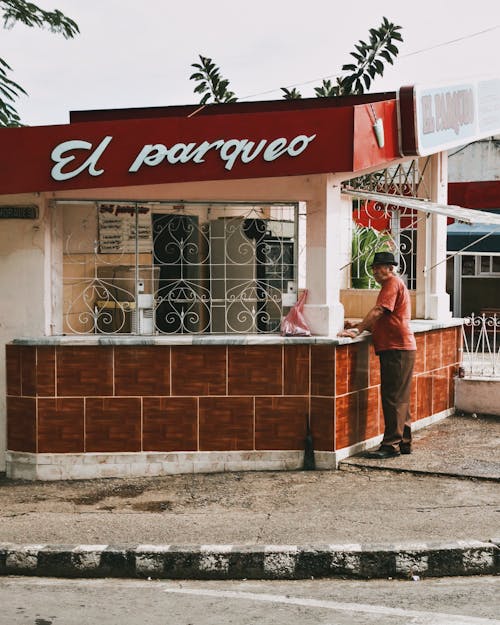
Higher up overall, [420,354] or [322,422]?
[420,354]

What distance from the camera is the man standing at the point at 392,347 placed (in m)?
8.72

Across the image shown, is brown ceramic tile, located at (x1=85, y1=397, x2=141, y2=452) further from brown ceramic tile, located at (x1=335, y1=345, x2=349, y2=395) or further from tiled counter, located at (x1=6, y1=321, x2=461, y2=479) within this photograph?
brown ceramic tile, located at (x1=335, y1=345, x2=349, y2=395)

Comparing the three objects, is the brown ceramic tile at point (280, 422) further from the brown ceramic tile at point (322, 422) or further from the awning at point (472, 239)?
the awning at point (472, 239)

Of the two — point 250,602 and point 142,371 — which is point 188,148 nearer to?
point 142,371

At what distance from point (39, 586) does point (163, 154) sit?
3.73 m

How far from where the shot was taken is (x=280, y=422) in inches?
335

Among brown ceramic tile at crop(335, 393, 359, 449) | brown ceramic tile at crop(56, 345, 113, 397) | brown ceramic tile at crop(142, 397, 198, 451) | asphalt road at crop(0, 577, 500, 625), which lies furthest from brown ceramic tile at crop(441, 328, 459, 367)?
asphalt road at crop(0, 577, 500, 625)

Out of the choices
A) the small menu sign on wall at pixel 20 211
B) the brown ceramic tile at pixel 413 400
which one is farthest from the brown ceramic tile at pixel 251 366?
the small menu sign on wall at pixel 20 211

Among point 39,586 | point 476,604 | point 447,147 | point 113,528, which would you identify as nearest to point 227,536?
point 113,528

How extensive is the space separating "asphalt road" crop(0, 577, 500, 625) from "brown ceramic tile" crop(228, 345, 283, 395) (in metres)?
2.69

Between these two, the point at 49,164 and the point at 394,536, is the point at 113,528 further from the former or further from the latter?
the point at 49,164

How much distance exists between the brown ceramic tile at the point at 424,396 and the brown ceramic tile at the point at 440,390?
4.3 inches

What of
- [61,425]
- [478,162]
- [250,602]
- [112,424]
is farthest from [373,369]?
[478,162]

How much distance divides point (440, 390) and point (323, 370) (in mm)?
2526
